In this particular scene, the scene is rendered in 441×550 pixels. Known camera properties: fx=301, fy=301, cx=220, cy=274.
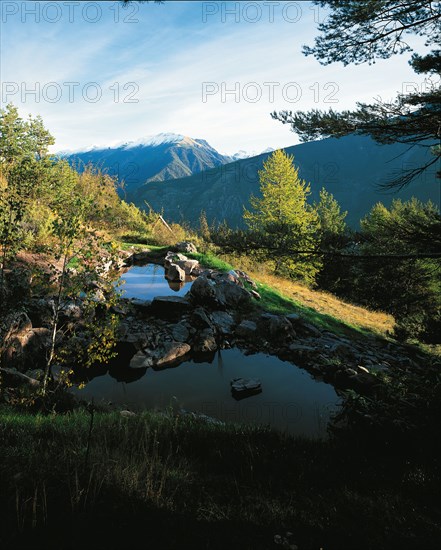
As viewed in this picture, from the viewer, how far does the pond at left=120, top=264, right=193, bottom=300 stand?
13.7 meters

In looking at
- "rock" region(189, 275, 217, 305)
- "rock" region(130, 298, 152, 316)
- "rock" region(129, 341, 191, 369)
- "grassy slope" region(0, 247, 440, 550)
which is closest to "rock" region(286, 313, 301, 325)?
"rock" region(189, 275, 217, 305)

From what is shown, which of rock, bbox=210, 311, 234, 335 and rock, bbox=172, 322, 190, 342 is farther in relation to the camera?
rock, bbox=210, 311, 234, 335

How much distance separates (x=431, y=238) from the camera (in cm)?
654

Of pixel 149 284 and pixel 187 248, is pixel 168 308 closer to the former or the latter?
pixel 149 284

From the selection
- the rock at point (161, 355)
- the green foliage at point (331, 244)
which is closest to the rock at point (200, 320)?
the rock at point (161, 355)

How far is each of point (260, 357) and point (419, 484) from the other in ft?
19.7

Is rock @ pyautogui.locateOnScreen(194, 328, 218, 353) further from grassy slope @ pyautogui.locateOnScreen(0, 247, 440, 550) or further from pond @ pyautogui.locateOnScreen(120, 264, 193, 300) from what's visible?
grassy slope @ pyautogui.locateOnScreen(0, 247, 440, 550)

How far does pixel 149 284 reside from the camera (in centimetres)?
1529

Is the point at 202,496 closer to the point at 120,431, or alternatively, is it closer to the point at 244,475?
the point at 244,475

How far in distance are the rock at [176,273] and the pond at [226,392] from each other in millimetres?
7762

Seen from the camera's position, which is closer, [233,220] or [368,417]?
[368,417]

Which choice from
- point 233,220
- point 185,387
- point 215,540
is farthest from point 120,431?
A: point 233,220

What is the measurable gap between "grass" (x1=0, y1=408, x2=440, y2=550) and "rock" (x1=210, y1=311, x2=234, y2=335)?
5.90 m

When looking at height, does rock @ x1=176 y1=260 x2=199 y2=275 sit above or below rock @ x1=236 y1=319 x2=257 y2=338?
above
